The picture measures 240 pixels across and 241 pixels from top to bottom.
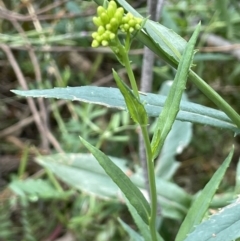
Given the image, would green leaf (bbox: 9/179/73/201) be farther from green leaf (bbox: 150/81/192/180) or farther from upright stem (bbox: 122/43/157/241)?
upright stem (bbox: 122/43/157/241)

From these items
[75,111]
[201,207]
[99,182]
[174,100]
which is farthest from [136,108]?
[75,111]

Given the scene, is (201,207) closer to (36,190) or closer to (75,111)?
(36,190)

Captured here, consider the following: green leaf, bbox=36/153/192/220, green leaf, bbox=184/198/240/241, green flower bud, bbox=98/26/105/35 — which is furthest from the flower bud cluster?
green leaf, bbox=36/153/192/220

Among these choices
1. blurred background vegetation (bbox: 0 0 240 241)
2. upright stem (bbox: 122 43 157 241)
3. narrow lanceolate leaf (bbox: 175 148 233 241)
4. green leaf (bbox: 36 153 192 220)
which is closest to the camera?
upright stem (bbox: 122 43 157 241)

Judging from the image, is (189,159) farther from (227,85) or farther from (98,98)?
(98,98)

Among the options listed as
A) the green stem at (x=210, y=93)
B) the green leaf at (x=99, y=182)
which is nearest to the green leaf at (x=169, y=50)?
the green stem at (x=210, y=93)
